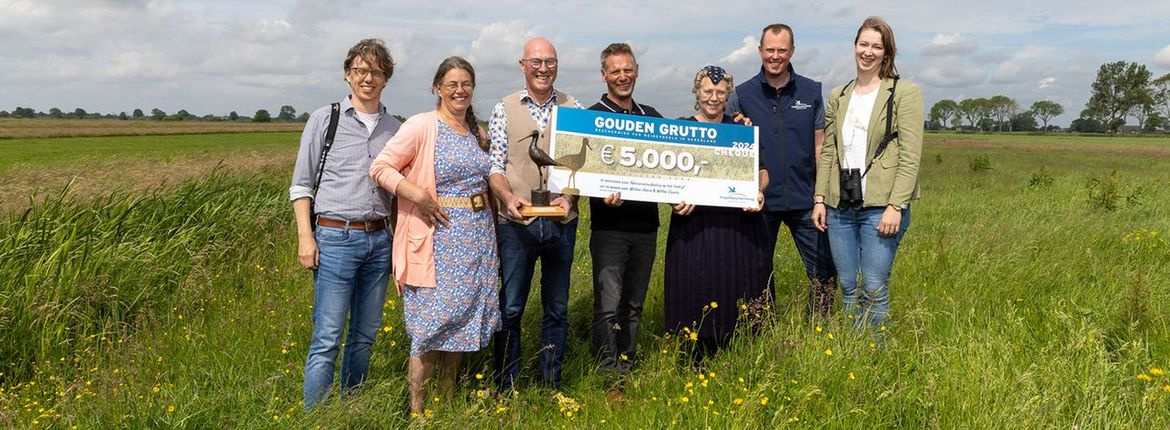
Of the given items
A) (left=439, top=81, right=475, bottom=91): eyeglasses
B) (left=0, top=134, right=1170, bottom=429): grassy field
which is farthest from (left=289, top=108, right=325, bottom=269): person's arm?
(left=0, top=134, right=1170, bottom=429): grassy field

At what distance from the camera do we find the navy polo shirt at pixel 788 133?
4.23 meters

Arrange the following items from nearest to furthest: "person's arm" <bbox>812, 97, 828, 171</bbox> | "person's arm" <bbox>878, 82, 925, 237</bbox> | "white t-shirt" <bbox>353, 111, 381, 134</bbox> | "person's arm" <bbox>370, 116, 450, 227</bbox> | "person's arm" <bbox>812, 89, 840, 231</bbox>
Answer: "person's arm" <bbox>370, 116, 450, 227</bbox>
"white t-shirt" <bbox>353, 111, 381, 134</bbox>
"person's arm" <bbox>878, 82, 925, 237</bbox>
"person's arm" <bbox>812, 89, 840, 231</bbox>
"person's arm" <bbox>812, 97, 828, 171</bbox>

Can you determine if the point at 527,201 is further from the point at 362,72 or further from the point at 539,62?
the point at 362,72

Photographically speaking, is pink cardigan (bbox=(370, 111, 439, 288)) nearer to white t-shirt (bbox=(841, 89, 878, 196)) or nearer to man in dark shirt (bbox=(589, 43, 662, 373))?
man in dark shirt (bbox=(589, 43, 662, 373))

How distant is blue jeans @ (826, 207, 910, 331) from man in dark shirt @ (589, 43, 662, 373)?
3.78 ft

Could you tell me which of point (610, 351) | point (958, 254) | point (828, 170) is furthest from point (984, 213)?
point (610, 351)

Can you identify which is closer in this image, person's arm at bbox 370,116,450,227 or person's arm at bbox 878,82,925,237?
person's arm at bbox 370,116,450,227

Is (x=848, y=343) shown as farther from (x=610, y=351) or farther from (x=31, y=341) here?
(x=31, y=341)

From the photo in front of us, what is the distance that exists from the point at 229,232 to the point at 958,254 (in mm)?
8230

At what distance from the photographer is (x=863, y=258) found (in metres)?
4.07

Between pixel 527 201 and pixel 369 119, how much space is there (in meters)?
0.98

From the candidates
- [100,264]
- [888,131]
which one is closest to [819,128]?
[888,131]

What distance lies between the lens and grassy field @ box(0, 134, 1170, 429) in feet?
11.1

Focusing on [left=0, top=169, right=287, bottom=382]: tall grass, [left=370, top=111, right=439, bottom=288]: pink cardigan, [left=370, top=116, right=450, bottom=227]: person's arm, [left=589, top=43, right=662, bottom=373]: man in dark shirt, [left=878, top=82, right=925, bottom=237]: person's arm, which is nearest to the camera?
[left=370, top=116, right=450, bottom=227]: person's arm
